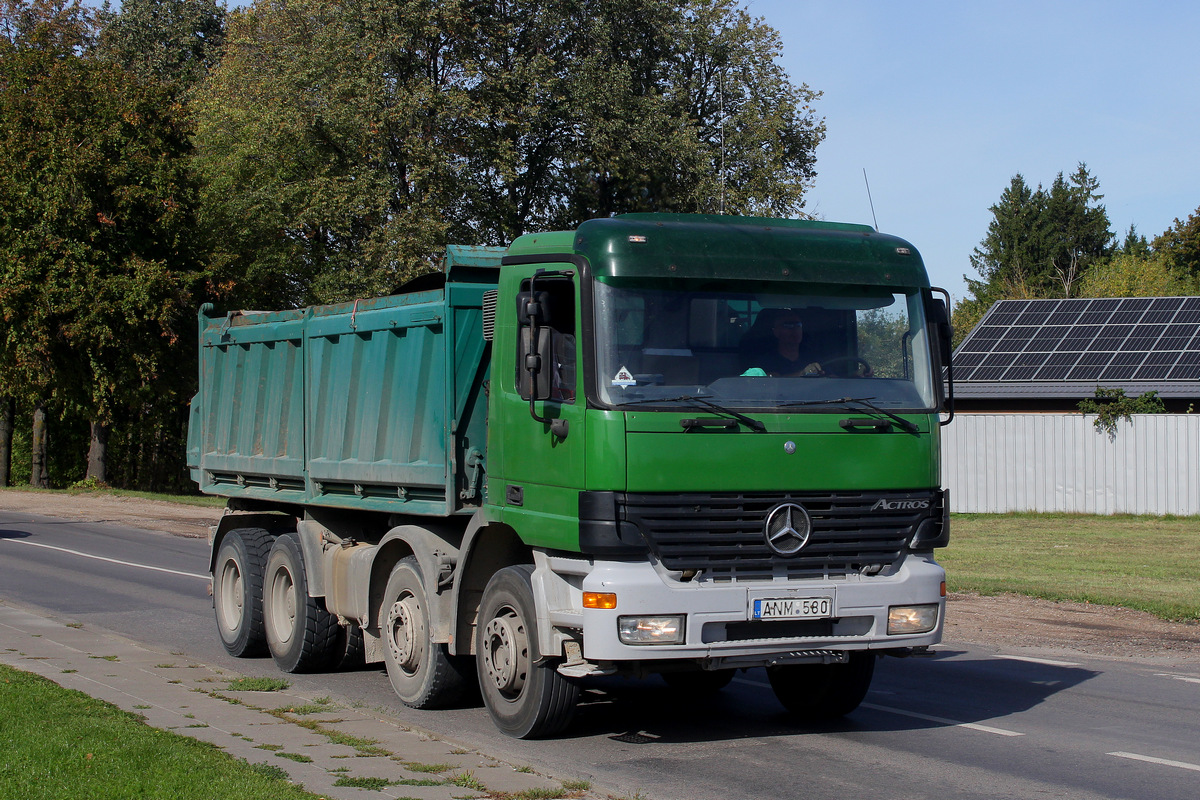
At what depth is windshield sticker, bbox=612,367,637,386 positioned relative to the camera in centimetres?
714

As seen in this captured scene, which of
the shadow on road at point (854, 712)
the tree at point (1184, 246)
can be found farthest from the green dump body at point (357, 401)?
the tree at point (1184, 246)

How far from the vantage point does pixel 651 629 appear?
703cm

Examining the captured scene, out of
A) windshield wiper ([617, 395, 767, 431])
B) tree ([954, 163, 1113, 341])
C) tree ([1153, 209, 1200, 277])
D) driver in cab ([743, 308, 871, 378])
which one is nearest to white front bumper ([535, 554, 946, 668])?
windshield wiper ([617, 395, 767, 431])

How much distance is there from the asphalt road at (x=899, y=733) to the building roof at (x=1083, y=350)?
20515 millimetres

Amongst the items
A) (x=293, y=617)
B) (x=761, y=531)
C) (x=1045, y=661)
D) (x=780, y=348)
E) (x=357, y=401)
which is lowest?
(x=1045, y=661)

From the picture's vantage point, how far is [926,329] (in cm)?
793

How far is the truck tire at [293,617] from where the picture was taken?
10656 millimetres

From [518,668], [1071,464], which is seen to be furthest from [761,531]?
[1071,464]

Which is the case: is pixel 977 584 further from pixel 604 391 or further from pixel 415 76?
pixel 415 76

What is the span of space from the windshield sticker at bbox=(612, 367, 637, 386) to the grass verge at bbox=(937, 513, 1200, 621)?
954 centimetres

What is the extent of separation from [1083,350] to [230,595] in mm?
25930

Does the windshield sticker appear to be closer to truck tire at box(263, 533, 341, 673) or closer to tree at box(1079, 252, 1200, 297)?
truck tire at box(263, 533, 341, 673)

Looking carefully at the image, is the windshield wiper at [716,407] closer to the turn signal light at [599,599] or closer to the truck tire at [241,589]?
the turn signal light at [599,599]

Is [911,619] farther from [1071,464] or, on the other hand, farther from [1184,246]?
[1184,246]
